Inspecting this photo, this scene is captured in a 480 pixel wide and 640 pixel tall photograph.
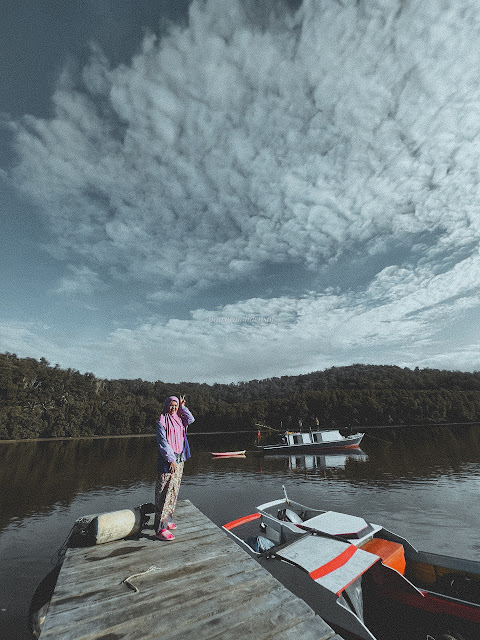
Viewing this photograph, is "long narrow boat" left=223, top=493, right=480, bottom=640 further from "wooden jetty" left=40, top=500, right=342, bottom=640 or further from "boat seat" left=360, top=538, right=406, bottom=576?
"wooden jetty" left=40, top=500, right=342, bottom=640

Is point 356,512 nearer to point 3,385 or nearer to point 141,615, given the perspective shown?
point 141,615

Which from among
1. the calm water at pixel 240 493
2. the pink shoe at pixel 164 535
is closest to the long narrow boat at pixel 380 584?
the pink shoe at pixel 164 535

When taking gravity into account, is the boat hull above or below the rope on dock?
above

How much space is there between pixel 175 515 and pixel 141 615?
14.0 ft

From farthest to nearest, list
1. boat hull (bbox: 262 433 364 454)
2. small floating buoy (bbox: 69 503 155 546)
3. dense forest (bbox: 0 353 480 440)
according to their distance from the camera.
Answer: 1. dense forest (bbox: 0 353 480 440)
2. boat hull (bbox: 262 433 364 454)
3. small floating buoy (bbox: 69 503 155 546)

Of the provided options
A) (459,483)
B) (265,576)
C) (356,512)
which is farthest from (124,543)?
(459,483)

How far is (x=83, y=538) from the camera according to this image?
6.31 meters

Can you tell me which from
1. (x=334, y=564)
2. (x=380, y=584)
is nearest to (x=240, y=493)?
(x=380, y=584)

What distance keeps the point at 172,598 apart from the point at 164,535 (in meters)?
2.22

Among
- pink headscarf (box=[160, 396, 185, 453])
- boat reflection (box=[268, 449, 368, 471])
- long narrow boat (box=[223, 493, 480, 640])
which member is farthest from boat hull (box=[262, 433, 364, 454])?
pink headscarf (box=[160, 396, 185, 453])

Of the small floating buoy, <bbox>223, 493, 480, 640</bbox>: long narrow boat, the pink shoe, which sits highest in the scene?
the small floating buoy

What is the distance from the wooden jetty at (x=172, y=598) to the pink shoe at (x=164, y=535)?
265mm

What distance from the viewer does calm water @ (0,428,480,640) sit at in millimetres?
14844

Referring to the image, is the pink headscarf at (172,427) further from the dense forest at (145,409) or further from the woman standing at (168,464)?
the dense forest at (145,409)
